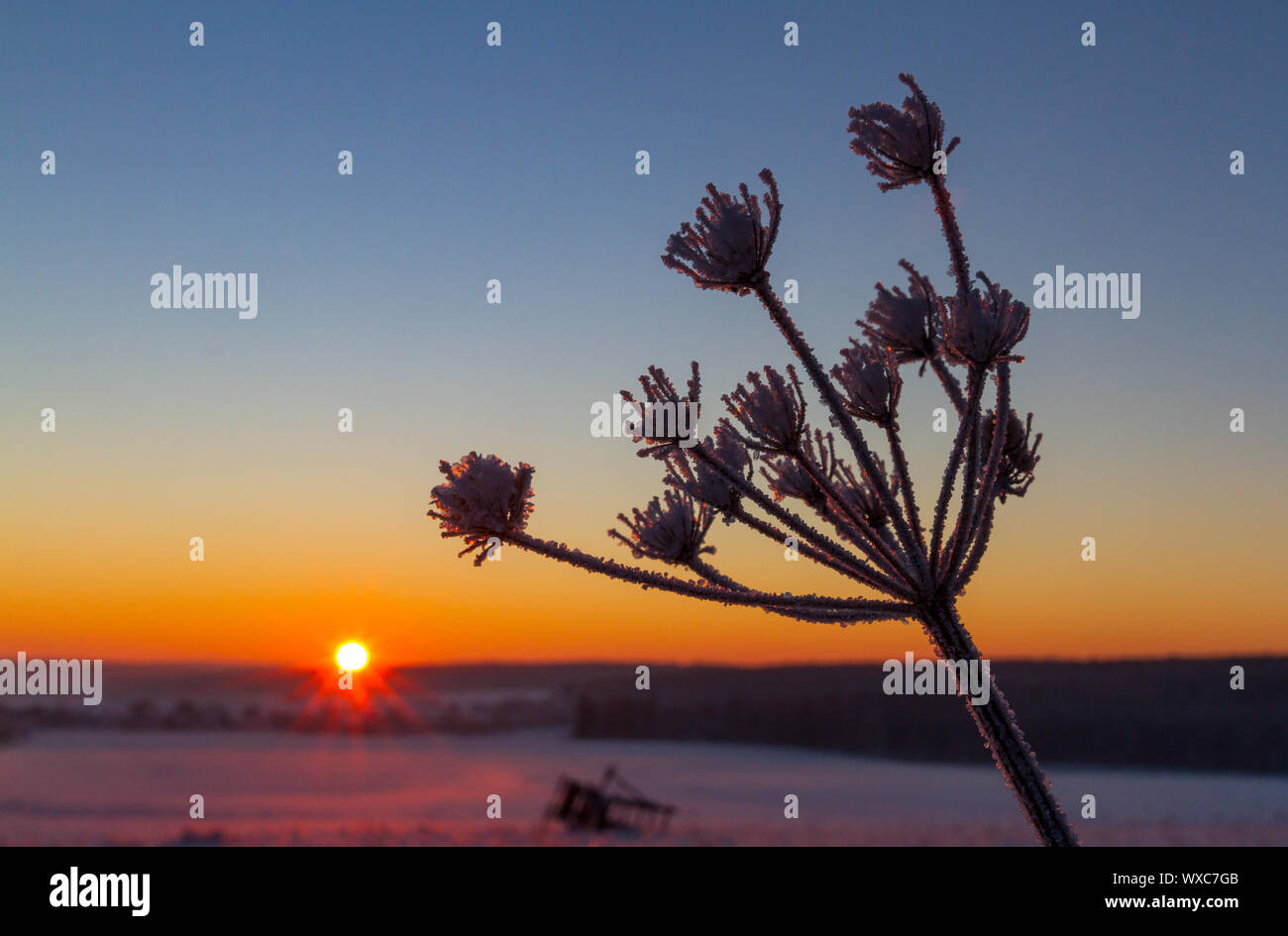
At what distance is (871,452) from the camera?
389cm

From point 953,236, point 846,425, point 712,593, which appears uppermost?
point 953,236

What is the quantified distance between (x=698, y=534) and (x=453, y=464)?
4.02ft

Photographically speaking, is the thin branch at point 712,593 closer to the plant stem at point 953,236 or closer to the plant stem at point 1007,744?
the plant stem at point 1007,744

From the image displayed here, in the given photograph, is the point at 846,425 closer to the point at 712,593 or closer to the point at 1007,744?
the point at 712,593

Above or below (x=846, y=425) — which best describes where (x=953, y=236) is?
above

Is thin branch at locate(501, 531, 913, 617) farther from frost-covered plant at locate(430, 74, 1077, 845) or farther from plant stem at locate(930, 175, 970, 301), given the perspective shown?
plant stem at locate(930, 175, 970, 301)

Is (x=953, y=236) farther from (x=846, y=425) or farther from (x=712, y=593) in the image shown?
(x=712, y=593)

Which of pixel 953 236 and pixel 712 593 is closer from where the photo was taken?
pixel 712 593

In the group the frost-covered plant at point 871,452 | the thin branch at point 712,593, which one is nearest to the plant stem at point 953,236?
the frost-covered plant at point 871,452

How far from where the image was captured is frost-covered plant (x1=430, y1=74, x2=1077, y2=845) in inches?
150

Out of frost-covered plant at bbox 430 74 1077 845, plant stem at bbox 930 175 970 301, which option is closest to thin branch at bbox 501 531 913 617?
frost-covered plant at bbox 430 74 1077 845

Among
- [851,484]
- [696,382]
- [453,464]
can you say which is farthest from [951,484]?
[453,464]

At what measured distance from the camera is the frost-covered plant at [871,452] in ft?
12.5

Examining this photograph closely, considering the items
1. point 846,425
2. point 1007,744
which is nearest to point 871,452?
point 846,425
